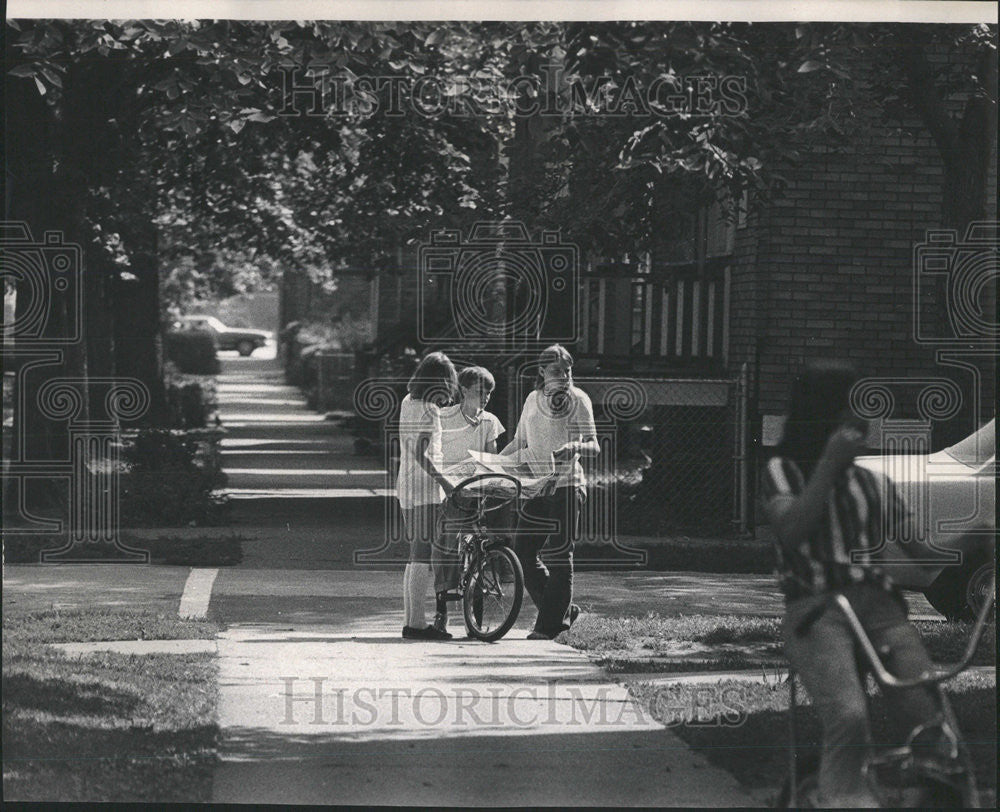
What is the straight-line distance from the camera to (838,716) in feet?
16.4

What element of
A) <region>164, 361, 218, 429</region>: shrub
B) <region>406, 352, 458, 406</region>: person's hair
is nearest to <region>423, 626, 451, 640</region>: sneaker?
<region>406, 352, 458, 406</region>: person's hair

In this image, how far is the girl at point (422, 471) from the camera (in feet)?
29.7

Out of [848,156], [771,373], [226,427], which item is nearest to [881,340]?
[848,156]

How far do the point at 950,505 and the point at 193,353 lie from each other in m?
44.7

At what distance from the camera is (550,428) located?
9.30 m

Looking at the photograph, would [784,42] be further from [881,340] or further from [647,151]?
[881,340]

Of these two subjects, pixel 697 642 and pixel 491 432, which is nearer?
pixel 491 432

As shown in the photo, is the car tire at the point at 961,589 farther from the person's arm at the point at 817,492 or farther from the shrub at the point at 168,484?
the shrub at the point at 168,484

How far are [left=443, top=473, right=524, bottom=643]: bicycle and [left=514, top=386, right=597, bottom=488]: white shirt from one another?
9.0 inches

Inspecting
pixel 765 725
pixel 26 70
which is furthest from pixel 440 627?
pixel 26 70

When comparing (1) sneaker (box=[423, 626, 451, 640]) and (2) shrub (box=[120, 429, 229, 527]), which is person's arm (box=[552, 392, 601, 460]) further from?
(2) shrub (box=[120, 429, 229, 527])

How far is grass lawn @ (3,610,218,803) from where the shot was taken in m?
6.53

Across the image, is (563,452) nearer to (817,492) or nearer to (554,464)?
(554,464)

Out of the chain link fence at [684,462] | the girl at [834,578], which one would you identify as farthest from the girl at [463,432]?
the chain link fence at [684,462]
